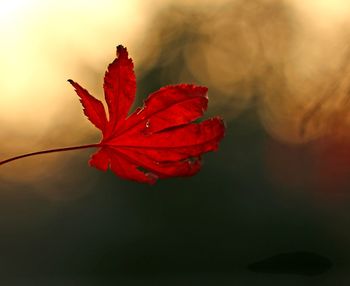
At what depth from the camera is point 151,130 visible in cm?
82

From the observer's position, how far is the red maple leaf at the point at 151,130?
786 mm

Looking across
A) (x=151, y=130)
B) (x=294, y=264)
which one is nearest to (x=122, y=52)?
(x=151, y=130)

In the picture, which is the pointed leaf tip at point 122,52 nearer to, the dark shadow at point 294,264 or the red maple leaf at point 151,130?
the red maple leaf at point 151,130

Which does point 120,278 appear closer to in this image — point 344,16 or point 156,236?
point 156,236

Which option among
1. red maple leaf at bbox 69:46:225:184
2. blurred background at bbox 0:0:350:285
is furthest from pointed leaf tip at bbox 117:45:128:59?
blurred background at bbox 0:0:350:285

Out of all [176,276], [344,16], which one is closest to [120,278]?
[176,276]

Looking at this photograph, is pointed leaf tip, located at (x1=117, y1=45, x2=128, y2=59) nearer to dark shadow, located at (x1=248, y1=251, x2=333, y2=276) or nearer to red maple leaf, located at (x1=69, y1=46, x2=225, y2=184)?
red maple leaf, located at (x1=69, y1=46, x2=225, y2=184)

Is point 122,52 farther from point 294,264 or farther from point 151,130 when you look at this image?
point 294,264

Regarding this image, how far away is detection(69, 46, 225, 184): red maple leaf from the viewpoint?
30.9 inches

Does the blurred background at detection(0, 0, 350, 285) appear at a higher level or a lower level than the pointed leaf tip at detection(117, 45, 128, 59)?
higher

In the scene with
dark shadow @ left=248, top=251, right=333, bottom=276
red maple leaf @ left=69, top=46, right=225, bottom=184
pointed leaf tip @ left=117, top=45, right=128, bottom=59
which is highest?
dark shadow @ left=248, top=251, right=333, bottom=276

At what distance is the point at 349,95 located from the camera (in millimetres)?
3703

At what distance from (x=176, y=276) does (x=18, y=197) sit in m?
1.46

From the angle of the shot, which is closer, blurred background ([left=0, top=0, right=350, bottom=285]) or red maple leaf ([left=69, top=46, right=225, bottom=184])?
red maple leaf ([left=69, top=46, right=225, bottom=184])
